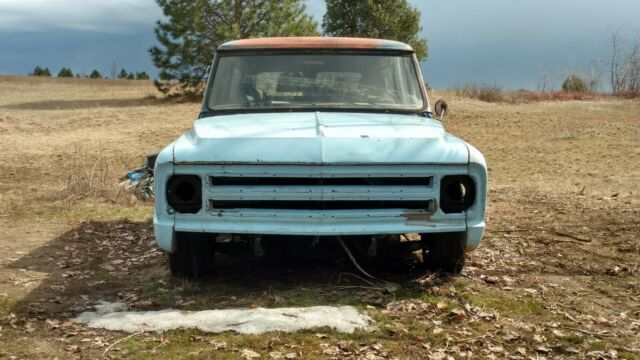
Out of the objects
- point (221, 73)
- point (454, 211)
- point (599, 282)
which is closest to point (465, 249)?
point (454, 211)

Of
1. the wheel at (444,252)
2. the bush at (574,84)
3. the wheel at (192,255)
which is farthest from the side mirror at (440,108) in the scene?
the bush at (574,84)

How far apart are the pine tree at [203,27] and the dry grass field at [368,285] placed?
1509cm

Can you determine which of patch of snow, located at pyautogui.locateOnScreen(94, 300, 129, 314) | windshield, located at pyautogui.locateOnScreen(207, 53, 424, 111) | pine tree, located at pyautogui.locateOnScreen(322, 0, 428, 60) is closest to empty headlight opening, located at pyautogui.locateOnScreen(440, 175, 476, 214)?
windshield, located at pyautogui.locateOnScreen(207, 53, 424, 111)

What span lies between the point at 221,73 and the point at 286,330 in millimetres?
2659

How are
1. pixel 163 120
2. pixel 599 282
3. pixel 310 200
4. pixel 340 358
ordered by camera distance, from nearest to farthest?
1. pixel 340 358
2. pixel 310 200
3. pixel 599 282
4. pixel 163 120

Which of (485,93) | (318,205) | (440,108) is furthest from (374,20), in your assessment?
(318,205)

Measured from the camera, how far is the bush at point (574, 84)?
34031 millimetres

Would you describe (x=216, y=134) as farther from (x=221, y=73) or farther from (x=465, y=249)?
(x=465, y=249)

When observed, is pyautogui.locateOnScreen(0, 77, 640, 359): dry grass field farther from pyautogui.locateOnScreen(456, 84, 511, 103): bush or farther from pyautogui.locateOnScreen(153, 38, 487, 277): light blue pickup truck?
pyautogui.locateOnScreen(456, 84, 511, 103): bush

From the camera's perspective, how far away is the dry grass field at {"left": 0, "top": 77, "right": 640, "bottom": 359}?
3936 mm

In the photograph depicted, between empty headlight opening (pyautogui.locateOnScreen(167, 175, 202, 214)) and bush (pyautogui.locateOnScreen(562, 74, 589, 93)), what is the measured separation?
32125 mm

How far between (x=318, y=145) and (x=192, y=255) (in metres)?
1.25

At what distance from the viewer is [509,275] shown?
5582 millimetres

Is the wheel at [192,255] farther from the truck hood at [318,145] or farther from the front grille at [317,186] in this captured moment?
the truck hood at [318,145]
